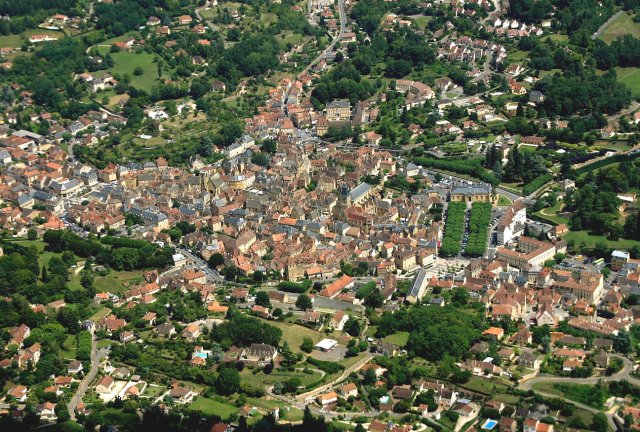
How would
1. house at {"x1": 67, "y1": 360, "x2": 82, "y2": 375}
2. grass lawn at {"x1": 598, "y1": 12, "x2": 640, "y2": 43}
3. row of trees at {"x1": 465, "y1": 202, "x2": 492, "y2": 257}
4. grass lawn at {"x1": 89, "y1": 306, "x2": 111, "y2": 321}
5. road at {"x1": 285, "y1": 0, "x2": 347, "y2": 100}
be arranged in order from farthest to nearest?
road at {"x1": 285, "y1": 0, "x2": 347, "y2": 100}
grass lawn at {"x1": 598, "y1": 12, "x2": 640, "y2": 43}
row of trees at {"x1": 465, "y1": 202, "x2": 492, "y2": 257}
grass lawn at {"x1": 89, "y1": 306, "x2": 111, "y2": 321}
house at {"x1": 67, "y1": 360, "x2": 82, "y2": 375}

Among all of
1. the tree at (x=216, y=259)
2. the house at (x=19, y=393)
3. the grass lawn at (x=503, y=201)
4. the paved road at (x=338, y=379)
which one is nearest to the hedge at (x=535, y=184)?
the grass lawn at (x=503, y=201)

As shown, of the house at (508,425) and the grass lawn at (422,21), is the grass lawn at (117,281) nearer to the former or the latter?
the house at (508,425)

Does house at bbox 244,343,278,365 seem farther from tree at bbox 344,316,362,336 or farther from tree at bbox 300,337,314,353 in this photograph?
tree at bbox 344,316,362,336

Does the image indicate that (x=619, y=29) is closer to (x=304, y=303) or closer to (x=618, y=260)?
(x=618, y=260)

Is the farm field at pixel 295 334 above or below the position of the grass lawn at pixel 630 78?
below

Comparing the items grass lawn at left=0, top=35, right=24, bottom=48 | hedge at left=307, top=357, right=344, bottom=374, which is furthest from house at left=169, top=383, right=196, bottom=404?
grass lawn at left=0, top=35, right=24, bottom=48

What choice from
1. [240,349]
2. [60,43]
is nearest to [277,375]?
[240,349]
